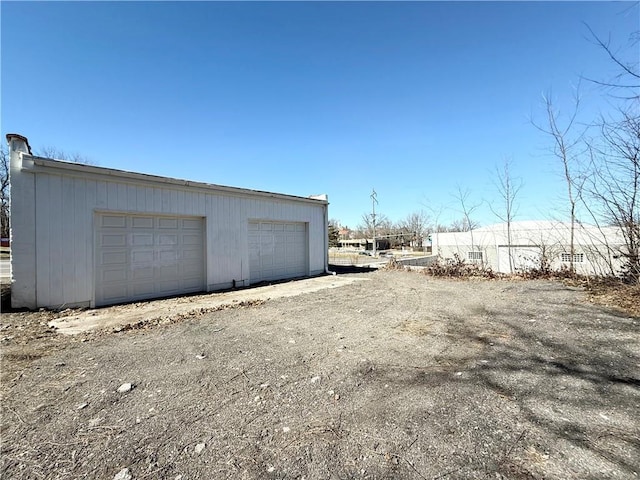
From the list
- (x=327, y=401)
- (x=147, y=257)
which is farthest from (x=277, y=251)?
(x=327, y=401)

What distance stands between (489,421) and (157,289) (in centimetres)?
758

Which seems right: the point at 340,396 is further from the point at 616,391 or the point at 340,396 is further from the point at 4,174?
the point at 4,174

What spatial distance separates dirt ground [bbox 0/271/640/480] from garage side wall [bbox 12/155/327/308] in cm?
145

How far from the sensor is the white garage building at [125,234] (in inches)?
222

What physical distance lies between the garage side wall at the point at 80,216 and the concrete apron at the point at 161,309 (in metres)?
0.70

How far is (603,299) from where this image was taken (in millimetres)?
6102

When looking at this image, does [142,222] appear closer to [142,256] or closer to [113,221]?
[113,221]

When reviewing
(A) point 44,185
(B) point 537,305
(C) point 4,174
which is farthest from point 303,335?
(C) point 4,174

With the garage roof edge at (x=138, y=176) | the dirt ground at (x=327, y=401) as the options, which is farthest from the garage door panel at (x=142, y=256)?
the dirt ground at (x=327, y=401)

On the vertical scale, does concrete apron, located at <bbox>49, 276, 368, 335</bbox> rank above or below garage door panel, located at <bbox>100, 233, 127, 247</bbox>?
below

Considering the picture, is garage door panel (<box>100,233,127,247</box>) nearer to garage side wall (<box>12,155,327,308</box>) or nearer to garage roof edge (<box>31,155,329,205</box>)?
garage side wall (<box>12,155,327,308</box>)

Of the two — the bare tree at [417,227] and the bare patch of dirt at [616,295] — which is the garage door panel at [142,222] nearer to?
the bare patch of dirt at [616,295]

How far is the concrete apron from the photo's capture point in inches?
197

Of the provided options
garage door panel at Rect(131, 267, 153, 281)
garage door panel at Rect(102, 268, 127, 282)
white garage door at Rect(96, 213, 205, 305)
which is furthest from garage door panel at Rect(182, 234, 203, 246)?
garage door panel at Rect(102, 268, 127, 282)
